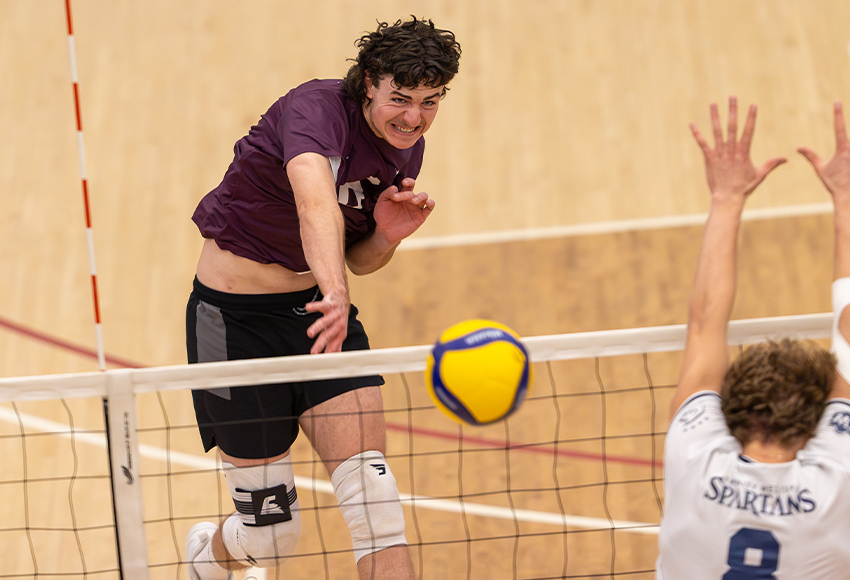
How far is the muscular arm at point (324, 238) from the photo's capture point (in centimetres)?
301

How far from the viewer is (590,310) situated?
6500 millimetres

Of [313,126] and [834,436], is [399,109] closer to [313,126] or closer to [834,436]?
[313,126]

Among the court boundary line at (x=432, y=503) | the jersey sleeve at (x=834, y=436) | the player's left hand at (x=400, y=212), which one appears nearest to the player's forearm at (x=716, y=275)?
the jersey sleeve at (x=834, y=436)

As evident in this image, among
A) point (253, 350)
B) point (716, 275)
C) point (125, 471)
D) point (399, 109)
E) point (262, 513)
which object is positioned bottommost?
point (262, 513)

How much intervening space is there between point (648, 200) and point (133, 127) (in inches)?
153

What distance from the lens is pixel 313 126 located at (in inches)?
136

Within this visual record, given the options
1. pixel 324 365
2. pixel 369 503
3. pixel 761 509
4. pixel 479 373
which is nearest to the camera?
pixel 761 509

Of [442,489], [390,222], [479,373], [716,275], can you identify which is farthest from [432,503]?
[716,275]

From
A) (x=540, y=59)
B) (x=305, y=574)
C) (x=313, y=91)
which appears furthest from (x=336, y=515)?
(x=540, y=59)

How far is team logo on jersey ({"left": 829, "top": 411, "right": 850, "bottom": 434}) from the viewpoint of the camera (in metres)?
2.44

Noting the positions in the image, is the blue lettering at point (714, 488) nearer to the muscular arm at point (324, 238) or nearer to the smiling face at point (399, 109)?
the muscular arm at point (324, 238)

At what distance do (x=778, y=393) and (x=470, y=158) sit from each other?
17.7 ft

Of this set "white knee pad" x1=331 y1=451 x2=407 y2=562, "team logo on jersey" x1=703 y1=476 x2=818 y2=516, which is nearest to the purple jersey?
"white knee pad" x1=331 y1=451 x2=407 y2=562

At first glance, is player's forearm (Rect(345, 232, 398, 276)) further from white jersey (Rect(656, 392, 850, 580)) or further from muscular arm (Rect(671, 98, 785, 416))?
white jersey (Rect(656, 392, 850, 580))
